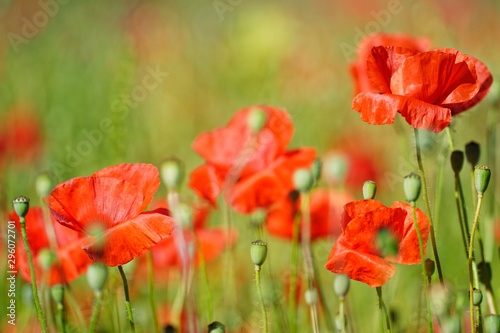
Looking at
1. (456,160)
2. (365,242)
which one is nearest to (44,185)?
(365,242)

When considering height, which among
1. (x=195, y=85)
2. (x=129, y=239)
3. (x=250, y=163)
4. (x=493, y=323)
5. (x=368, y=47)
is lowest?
(x=493, y=323)

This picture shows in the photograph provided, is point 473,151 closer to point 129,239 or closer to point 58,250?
point 129,239

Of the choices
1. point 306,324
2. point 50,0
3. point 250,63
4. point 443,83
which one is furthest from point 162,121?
point 443,83

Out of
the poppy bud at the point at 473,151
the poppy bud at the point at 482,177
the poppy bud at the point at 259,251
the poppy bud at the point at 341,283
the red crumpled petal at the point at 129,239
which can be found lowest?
the poppy bud at the point at 341,283

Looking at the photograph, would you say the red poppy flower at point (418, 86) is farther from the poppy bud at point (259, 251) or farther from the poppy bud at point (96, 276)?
the poppy bud at point (96, 276)

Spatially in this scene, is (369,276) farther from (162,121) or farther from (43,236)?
(162,121)

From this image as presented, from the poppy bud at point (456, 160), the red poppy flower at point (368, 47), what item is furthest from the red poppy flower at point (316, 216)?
the poppy bud at point (456, 160)

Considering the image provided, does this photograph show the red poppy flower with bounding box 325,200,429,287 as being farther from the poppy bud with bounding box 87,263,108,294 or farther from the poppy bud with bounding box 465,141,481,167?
the poppy bud with bounding box 87,263,108,294

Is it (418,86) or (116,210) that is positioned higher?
(418,86)
